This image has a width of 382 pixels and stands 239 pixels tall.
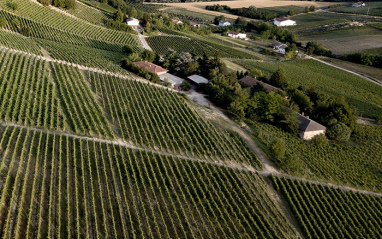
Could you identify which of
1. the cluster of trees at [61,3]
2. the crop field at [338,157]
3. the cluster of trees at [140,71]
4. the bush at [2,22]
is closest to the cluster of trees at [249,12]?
the cluster of trees at [61,3]

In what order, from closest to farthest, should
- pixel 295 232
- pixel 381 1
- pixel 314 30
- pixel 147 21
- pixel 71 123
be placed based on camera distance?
pixel 295 232 → pixel 71 123 → pixel 147 21 → pixel 314 30 → pixel 381 1

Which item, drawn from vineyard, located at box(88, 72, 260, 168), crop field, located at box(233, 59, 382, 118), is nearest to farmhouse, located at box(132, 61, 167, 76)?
vineyard, located at box(88, 72, 260, 168)

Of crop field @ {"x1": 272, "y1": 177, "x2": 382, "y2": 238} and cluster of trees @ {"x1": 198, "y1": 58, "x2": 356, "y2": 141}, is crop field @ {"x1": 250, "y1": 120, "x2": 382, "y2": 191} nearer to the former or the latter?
cluster of trees @ {"x1": 198, "y1": 58, "x2": 356, "y2": 141}

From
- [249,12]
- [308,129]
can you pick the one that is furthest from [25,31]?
[249,12]

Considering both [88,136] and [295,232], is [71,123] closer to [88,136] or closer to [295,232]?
[88,136]

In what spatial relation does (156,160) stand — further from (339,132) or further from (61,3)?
(61,3)

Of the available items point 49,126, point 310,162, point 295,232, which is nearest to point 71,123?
point 49,126
